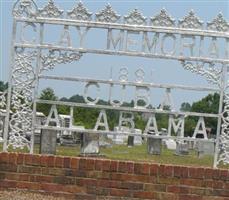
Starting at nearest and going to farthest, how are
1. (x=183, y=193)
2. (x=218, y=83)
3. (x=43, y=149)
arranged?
(x=183, y=193)
(x=218, y=83)
(x=43, y=149)

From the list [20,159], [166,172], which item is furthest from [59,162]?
[166,172]

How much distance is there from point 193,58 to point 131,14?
111 cm

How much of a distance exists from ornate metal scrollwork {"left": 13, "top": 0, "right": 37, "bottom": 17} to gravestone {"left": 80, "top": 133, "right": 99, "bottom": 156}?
2.53 m

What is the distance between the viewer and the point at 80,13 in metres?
8.41

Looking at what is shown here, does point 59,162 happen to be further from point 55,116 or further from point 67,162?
point 55,116

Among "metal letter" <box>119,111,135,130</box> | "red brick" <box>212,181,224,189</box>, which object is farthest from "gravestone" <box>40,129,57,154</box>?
"red brick" <box>212,181,224,189</box>

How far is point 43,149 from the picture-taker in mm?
9773

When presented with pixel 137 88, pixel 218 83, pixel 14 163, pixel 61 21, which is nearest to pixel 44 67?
pixel 61 21

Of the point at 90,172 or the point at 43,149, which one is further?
the point at 43,149

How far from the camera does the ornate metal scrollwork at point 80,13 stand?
329 inches

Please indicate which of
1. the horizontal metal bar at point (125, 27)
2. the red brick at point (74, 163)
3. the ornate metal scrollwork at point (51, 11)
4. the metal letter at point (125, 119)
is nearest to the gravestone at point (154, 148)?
the metal letter at point (125, 119)

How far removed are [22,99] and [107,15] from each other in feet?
5.76

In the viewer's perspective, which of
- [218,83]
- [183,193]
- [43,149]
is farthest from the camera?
[43,149]

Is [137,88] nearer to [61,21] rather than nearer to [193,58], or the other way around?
[193,58]
